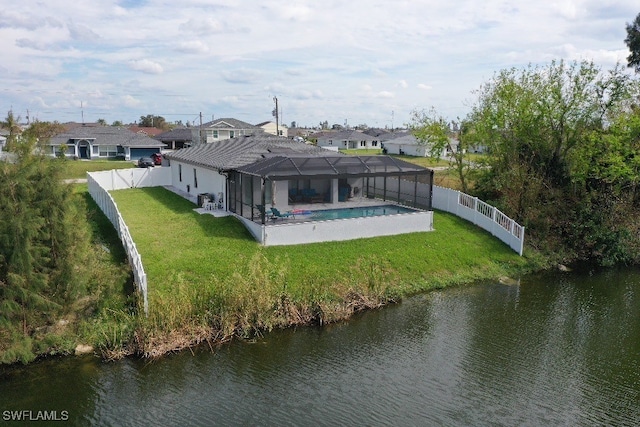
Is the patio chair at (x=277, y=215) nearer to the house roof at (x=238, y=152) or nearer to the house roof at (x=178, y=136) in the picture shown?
the house roof at (x=238, y=152)

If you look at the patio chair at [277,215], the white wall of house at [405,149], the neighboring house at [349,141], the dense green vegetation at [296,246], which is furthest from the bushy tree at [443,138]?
the neighboring house at [349,141]

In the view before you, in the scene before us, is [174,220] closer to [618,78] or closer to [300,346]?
[300,346]

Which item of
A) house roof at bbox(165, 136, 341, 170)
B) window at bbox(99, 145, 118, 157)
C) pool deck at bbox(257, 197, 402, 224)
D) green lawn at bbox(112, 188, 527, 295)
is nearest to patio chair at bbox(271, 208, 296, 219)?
pool deck at bbox(257, 197, 402, 224)

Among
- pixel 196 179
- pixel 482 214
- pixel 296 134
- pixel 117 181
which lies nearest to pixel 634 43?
pixel 482 214

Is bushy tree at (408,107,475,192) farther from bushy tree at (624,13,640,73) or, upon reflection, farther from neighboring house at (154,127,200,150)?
neighboring house at (154,127,200,150)

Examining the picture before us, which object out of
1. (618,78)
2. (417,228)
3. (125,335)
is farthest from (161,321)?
(618,78)
